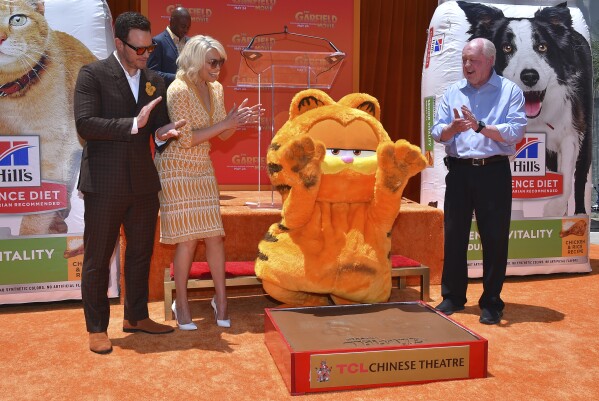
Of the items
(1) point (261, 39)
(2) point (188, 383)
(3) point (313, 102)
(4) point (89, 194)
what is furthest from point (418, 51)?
(2) point (188, 383)

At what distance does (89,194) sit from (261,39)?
305cm

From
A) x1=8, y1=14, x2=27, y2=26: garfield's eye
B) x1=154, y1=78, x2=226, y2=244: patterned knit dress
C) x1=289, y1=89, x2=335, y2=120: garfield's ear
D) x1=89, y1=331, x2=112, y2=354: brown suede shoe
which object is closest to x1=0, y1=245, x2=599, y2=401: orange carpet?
x1=89, y1=331, x2=112, y2=354: brown suede shoe

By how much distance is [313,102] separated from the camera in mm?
3406

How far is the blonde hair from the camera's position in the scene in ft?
10.2

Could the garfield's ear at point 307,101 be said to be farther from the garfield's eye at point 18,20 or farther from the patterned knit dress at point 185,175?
the garfield's eye at point 18,20

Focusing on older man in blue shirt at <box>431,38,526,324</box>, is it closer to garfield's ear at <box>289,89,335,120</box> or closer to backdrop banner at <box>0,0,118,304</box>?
garfield's ear at <box>289,89,335,120</box>

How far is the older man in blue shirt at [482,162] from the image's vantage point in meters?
3.45

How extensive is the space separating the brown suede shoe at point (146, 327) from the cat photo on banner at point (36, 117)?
983mm

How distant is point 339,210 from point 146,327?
1.29m

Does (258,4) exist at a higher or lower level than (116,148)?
higher

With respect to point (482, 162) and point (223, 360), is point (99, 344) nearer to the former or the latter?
point (223, 360)

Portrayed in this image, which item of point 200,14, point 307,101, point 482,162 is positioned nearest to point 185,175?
point 307,101

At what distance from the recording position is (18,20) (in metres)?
3.72

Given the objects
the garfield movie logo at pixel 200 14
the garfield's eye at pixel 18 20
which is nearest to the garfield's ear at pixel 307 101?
the garfield's eye at pixel 18 20
